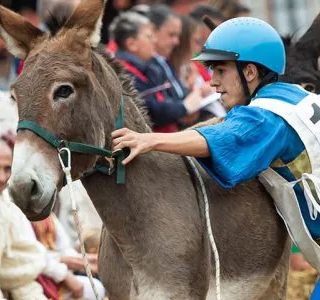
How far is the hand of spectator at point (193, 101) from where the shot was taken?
1144 cm

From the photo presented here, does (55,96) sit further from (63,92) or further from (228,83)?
(228,83)

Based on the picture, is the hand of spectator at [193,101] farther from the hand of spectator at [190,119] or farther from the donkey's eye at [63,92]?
the donkey's eye at [63,92]

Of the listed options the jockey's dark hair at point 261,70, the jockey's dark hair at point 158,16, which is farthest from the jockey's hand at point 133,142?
the jockey's dark hair at point 158,16

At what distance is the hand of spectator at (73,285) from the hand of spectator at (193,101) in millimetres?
2891

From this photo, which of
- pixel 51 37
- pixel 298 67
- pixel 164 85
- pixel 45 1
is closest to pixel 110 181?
pixel 51 37

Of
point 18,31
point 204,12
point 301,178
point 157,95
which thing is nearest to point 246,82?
point 301,178

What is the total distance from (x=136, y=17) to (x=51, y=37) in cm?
492

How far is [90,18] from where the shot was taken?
22.6ft

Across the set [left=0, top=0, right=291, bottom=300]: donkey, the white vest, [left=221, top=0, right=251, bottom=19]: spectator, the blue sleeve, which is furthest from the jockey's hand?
[left=221, top=0, right=251, bottom=19]: spectator

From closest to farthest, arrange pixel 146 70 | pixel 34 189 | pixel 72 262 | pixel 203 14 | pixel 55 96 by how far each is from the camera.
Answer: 1. pixel 34 189
2. pixel 55 96
3. pixel 72 262
4. pixel 146 70
5. pixel 203 14

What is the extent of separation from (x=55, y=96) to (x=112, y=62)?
2.15 feet

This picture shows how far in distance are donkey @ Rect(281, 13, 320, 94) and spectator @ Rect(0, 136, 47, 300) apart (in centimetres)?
202

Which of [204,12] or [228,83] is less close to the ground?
[228,83]

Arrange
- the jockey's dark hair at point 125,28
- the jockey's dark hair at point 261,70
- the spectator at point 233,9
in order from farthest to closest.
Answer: the spectator at point 233,9 < the jockey's dark hair at point 125,28 < the jockey's dark hair at point 261,70
